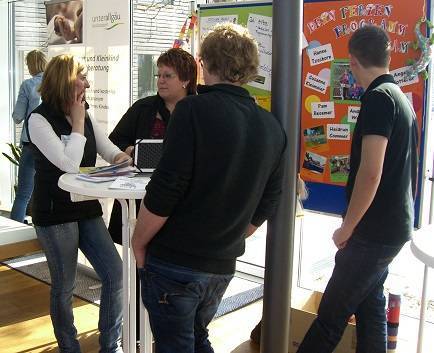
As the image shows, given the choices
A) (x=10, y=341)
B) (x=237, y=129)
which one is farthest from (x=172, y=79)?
(x=10, y=341)

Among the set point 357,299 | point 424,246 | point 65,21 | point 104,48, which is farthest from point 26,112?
point 424,246

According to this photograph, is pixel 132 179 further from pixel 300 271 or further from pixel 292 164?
pixel 300 271

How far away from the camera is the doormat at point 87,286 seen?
3312mm

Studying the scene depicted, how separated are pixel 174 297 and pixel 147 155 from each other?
2.37 ft

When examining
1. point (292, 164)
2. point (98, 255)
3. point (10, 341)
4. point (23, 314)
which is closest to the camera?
point (292, 164)

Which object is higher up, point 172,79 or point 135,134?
point 172,79

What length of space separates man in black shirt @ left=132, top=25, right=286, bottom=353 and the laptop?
0.58 meters

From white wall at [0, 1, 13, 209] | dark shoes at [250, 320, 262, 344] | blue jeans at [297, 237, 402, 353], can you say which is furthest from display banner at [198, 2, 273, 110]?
white wall at [0, 1, 13, 209]

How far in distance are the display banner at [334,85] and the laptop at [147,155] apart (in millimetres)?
935

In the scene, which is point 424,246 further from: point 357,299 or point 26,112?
point 26,112

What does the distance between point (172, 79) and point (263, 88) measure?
499 millimetres

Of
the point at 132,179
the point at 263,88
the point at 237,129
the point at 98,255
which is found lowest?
the point at 98,255

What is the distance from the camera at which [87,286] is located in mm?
3598

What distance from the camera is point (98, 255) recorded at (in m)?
2.23
